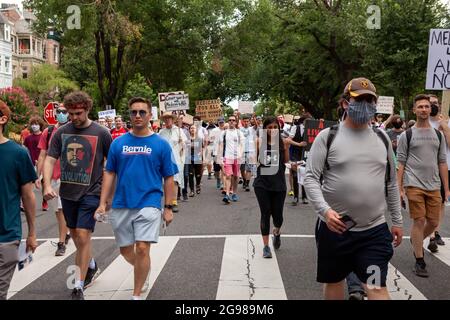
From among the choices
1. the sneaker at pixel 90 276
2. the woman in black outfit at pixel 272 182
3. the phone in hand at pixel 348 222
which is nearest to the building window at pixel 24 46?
the woman in black outfit at pixel 272 182

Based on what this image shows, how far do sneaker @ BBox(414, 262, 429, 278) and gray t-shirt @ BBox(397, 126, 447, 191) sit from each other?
2.86 feet

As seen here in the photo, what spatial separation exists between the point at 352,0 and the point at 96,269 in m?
30.9

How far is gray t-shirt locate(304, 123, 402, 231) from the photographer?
389cm

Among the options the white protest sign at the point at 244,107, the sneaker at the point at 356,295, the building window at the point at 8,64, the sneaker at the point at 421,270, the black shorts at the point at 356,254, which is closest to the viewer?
the black shorts at the point at 356,254

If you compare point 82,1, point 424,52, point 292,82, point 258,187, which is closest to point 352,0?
point 292,82

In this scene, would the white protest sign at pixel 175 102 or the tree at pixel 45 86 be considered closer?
the white protest sign at pixel 175 102

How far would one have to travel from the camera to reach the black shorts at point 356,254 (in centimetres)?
379

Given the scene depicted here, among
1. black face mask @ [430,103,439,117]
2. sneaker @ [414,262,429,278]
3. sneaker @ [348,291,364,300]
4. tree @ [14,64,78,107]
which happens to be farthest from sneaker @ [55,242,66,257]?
tree @ [14,64,78,107]

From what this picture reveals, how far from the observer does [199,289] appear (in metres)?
5.66

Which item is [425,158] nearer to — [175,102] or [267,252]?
[267,252]

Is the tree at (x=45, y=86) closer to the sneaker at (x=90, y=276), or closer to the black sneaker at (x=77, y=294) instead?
the sneaker at (x=90, y=276)

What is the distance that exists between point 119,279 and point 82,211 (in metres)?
1.06

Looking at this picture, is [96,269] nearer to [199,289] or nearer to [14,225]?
[199,289]

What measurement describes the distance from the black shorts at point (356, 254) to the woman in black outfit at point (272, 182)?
3.13 m
